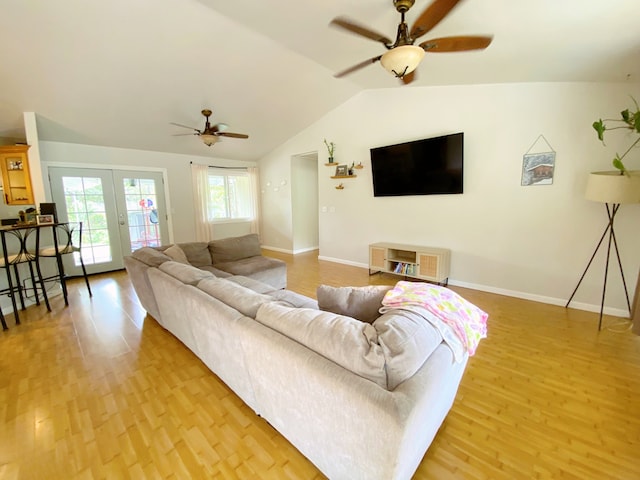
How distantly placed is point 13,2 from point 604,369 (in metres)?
5.51

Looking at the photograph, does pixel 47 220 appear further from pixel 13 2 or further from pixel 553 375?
pixel 553 375

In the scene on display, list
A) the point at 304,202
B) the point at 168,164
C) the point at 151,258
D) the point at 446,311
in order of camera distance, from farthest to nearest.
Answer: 1. the point at 304,202
2. the point at 168,164
3. the point at 151,258
4. the point at 446,311

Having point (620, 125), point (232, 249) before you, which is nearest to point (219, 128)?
point (232, 249)

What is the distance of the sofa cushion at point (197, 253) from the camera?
336 centimetres

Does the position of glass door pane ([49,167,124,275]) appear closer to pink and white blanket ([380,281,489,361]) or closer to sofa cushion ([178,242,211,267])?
sofa cushion ([178,242,211,267])

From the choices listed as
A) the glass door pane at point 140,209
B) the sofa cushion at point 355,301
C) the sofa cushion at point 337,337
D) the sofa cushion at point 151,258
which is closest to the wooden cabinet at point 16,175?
the glass door pane at point 140,209

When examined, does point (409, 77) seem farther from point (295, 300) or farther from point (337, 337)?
point (337, 337)

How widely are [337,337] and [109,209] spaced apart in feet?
18.3

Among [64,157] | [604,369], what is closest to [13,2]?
[64,157]

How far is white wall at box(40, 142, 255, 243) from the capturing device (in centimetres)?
436

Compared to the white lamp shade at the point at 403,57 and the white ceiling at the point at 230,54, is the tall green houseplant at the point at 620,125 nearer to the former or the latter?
the white ceiling at the point at 230,54

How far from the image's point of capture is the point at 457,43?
73.9 inches

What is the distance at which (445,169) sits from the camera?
3.75 meters

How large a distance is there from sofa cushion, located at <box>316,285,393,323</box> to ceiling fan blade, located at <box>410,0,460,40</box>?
1.62 metres
